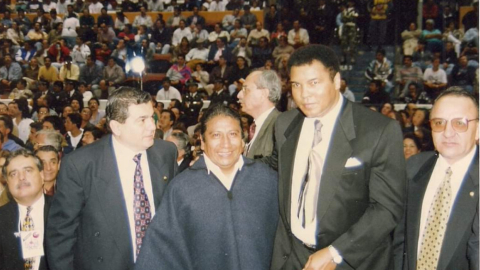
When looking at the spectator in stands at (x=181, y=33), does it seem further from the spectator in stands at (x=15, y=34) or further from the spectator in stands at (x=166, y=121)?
the spectator in stands at (x=166, y=121)

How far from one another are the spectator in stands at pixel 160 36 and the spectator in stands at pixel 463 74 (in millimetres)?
7644

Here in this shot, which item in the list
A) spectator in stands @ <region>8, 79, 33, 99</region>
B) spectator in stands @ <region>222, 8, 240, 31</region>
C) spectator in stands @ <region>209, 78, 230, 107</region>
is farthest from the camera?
spectator in stands @ <region>222, 8, 240, 31</region>

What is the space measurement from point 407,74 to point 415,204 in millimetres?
10496

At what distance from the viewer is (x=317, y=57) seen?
3.16 meters

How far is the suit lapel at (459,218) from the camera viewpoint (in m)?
3.24

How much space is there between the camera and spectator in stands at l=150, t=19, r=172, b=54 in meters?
17.4

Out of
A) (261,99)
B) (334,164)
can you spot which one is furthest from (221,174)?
(261,99)

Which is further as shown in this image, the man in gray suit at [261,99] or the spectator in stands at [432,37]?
the spectator in stands at [432,37]

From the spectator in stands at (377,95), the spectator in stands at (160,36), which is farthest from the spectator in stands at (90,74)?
the spectator in stands at (377,95)

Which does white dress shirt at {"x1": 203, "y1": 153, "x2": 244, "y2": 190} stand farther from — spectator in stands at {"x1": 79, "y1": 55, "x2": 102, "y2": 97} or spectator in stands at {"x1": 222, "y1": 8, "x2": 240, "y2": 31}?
spectator in stands at {"x1": 222, "y1": 8, "x2": 240, "y2": 31}

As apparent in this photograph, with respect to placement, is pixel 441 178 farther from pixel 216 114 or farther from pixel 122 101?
pixel 122 101

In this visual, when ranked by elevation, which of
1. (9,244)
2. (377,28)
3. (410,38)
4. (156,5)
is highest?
(156,5)

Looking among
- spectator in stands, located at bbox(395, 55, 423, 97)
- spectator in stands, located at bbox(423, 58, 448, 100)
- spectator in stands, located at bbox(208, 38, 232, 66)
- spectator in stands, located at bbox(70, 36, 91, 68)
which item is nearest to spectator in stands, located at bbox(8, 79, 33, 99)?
spectator in stands, located at bbox(70, 36, 91, 68)

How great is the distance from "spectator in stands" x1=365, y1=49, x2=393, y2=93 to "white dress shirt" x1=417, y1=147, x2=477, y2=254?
10548 mm
